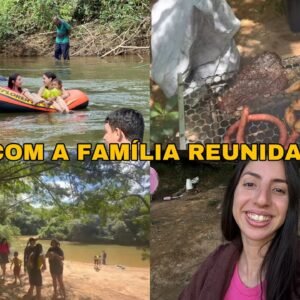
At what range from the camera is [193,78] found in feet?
5.09

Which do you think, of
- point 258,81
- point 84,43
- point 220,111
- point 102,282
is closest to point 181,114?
point 220,111

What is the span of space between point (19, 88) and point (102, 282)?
0.71 meters

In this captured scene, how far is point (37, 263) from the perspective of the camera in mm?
1738

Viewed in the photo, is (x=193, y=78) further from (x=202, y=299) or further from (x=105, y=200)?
(x=202, y=299)

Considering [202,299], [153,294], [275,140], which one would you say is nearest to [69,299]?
[153,294]

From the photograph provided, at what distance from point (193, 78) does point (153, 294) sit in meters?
0.74

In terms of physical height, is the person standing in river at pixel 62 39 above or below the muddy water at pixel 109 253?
above

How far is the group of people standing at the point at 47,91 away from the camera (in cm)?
160

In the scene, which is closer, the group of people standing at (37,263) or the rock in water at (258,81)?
the rock in water at (258,81)

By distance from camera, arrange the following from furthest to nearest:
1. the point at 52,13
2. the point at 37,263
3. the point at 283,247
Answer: the point at 37,263 < the point at 52,13 < the point at 283,247

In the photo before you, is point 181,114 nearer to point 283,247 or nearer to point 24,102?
point 24,102

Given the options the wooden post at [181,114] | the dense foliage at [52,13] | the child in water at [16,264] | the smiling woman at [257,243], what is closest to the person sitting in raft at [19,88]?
the dense foliage at [52,13]

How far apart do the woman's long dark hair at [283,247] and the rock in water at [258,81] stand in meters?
0.40

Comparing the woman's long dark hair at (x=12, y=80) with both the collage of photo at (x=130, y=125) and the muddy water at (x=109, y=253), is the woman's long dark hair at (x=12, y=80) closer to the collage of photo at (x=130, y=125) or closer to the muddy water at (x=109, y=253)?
the collage of photo at (x=130, y=125)
